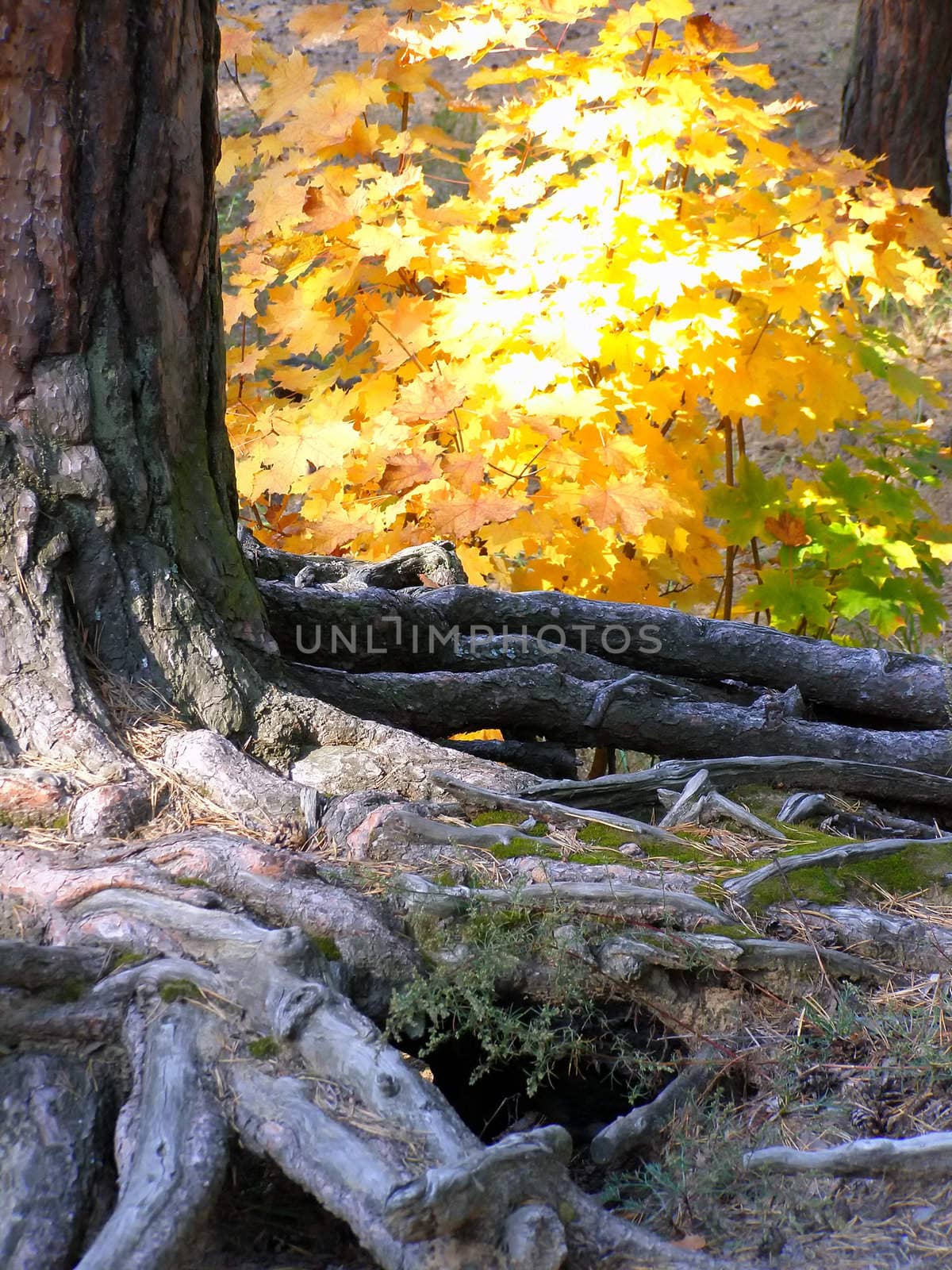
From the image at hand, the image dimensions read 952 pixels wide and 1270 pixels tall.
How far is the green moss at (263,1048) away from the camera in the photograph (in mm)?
1620

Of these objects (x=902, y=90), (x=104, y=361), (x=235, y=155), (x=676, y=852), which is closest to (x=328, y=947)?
(x=676, y=852)

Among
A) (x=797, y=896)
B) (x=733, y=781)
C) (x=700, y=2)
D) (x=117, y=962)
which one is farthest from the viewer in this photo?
(x=700, y=2)

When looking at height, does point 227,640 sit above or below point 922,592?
above

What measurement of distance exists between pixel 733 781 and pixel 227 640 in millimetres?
1291

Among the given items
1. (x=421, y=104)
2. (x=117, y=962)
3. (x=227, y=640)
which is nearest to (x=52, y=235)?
(x=227, y=640)

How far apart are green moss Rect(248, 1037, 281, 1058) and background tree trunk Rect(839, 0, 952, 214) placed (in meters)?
8.02

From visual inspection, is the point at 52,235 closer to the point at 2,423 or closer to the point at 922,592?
the point at 2,423

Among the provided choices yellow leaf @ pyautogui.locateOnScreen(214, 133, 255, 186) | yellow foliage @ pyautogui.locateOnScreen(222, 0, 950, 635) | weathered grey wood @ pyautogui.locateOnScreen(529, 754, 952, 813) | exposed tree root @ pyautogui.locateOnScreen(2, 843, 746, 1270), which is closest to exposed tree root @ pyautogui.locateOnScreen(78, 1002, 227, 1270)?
exposed tree root @ pyautogui.locateOnScreen(2, 843, 746, 1270)

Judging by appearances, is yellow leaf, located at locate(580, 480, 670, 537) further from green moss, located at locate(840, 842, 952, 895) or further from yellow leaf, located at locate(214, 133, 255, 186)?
yellow leaf, located at locate(214, 133, 255, 186)

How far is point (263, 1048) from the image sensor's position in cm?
163

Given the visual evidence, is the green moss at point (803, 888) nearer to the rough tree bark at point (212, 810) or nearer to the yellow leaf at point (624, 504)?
the rough tree bark at point (212, 810)

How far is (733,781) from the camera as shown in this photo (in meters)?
2.69

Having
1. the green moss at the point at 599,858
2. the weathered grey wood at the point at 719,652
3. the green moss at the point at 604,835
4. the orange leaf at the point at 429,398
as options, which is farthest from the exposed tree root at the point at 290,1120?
the orange leaf at the point at 429,398

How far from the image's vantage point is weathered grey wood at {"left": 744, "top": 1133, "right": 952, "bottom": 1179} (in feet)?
5.14
